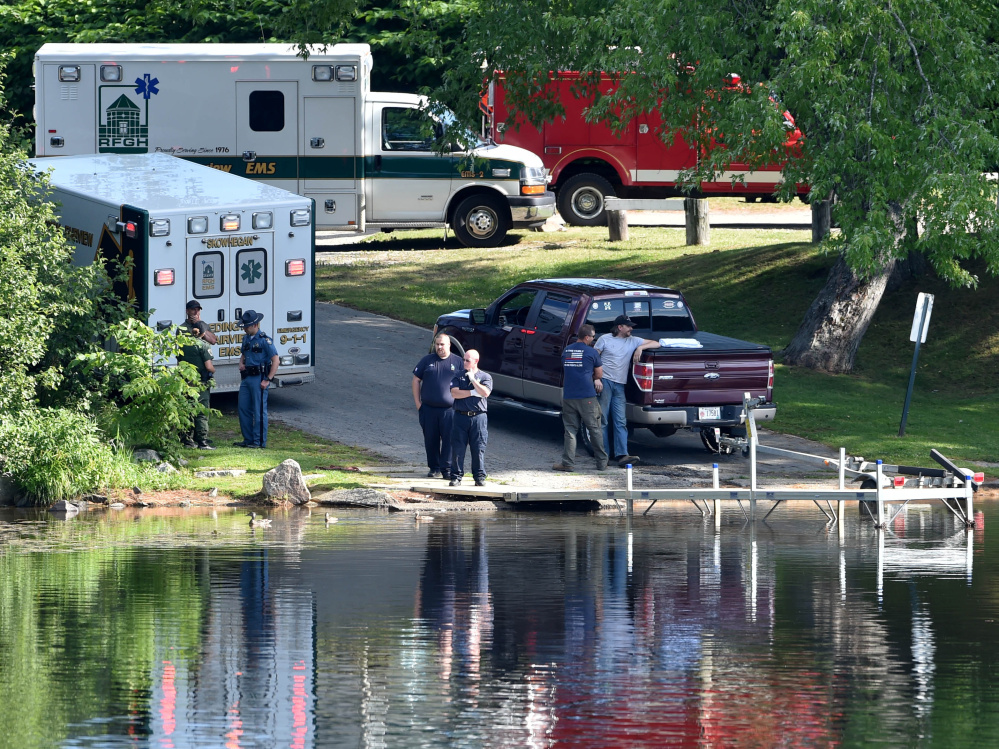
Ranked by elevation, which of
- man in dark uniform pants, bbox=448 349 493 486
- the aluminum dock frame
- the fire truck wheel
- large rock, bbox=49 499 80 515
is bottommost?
large rock, bbox=49 499 80 515

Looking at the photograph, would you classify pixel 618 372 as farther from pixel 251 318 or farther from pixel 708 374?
pixel 251 318

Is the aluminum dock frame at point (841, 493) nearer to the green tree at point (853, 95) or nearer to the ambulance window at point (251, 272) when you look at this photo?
the green tree at point (853, 95)

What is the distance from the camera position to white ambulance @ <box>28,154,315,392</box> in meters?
19.1

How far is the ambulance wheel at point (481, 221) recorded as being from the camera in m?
30.6

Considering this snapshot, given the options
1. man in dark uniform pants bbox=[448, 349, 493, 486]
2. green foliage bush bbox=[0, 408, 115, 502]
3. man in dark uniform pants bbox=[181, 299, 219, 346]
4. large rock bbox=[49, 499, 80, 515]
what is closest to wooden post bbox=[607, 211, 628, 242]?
man in dark uniform pants bbox=[181, 299, 219, 346]

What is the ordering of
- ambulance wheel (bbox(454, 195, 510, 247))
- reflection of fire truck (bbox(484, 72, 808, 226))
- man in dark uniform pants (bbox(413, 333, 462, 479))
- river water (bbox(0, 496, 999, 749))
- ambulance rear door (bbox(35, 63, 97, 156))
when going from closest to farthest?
river water (bbox(0, 496, 999, 749)), man in dark uniform pants (bbox(413, 333, 462, 479)), ambulance rear door (bbox(35, 63, 97, 156)), ambulance wheel (bbox(454, 195, 510, 247)), reflection of fire truck (bbox(484, 72, 808, 226))

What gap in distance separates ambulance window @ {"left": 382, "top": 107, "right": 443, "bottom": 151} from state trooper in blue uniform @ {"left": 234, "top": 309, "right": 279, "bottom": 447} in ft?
33.8

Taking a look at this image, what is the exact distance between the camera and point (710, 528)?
1565 cm

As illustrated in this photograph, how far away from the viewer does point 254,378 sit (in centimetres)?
1856

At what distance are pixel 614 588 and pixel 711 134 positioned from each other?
1086 centimetres

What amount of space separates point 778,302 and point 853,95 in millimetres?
8471

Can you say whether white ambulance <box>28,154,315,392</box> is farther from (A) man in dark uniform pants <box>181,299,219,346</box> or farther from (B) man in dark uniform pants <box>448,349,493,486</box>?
(B) man in dark uniform pants <box>448,349,493,486</box>

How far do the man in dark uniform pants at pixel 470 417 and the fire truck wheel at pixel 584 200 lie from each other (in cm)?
A: 1675

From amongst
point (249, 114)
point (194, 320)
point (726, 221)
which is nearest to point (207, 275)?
point (194, 320)
